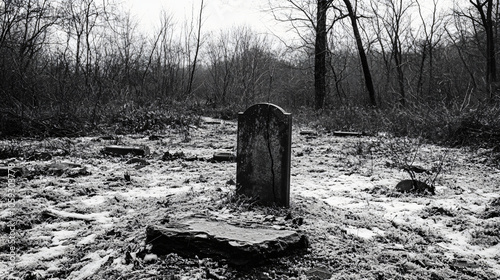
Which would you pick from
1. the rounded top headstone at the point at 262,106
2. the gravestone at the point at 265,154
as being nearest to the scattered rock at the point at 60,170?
the gravestone at the point at 265,154

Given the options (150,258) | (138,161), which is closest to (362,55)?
(138,161)

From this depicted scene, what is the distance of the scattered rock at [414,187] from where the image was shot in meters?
3.95

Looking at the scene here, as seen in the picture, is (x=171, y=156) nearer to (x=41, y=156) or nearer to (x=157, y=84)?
(x=41, y=156)

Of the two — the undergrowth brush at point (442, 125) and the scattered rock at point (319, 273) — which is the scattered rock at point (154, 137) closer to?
the undergrowth brush at point (442, 125)

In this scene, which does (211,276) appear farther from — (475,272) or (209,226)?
(475,272)

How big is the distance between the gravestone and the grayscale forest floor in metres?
0.17

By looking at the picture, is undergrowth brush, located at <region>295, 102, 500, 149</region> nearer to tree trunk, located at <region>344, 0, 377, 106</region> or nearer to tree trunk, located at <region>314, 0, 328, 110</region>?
tree trunk, located at <region>344, 0, 377, 106</region>

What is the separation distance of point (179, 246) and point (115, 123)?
323 inches

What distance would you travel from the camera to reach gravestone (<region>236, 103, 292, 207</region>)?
3018 millimetres

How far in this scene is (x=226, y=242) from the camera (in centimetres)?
204

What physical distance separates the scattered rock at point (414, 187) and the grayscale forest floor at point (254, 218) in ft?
0.51

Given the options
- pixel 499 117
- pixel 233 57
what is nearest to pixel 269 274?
pixel 499 117

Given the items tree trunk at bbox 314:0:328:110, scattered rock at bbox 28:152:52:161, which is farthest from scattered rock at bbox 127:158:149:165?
tree trunk at bbox 314:0:328:110

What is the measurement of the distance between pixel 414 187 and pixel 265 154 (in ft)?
6.82
